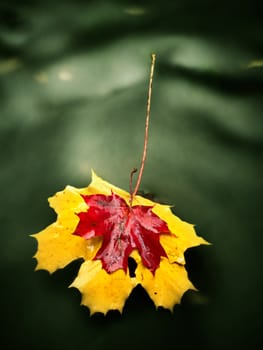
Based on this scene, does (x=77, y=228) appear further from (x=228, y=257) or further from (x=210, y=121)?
(x=210, y=121)

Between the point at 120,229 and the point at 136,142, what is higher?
the point at 136,142

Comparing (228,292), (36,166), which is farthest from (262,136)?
(36,166)

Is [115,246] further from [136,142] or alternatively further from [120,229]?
[136,142]

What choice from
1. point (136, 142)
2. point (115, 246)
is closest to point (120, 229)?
point (115, 246)
